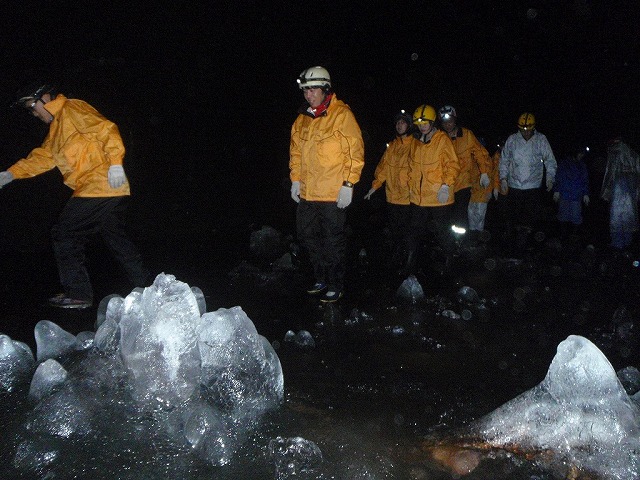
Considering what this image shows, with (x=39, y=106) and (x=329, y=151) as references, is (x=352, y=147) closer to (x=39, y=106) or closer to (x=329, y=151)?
(x=329, y=151)

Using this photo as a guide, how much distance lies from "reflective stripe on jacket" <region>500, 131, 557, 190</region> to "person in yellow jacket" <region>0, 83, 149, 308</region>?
5.56 m

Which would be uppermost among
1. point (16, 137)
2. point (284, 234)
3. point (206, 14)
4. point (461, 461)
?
point (206, 14)

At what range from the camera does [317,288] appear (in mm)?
5176

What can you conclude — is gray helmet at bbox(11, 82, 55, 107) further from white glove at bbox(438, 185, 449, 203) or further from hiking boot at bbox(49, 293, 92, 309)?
white glove at bbox(438, 185, 449, 203)

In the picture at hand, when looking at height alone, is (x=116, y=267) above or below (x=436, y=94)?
below

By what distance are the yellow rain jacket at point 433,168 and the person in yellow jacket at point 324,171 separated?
4.89 feet

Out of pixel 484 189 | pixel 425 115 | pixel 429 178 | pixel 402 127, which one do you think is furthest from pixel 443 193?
pixel 484 189

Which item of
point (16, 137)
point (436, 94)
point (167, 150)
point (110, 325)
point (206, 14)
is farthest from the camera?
point (436, 94)

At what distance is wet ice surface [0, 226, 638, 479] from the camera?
7.66 ft

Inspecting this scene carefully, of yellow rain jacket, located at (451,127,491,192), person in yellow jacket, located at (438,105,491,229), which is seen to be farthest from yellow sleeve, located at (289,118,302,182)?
yellow rain jacket, located at (451,127,491,192)

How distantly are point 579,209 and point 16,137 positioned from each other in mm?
9489

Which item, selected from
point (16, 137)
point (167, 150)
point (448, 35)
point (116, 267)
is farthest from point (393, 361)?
point (448, 35)

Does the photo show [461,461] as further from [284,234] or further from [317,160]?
[284,234]

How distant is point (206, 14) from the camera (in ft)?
62.0
